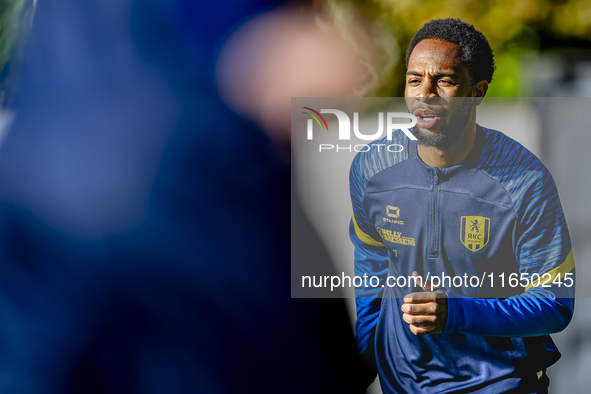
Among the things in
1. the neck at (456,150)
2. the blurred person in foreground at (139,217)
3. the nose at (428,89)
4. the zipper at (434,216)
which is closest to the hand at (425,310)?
the zipper at (434,216)

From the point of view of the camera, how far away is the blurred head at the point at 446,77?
1.32 m

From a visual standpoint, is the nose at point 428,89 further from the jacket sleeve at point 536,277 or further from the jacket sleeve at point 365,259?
the jacket sleeve at point 536,277

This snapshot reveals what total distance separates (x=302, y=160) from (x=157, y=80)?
53 cm

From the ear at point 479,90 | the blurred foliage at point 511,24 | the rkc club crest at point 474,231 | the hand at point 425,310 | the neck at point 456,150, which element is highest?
the blurred foliage at point 511,24

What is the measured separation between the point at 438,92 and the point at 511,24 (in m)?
0.33

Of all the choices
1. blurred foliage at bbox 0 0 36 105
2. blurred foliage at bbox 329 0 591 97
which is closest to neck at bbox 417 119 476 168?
blurred foliage at bbox 329 0 591 97

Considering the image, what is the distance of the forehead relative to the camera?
1.31 meters

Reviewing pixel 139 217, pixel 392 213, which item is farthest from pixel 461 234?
pixel 139 217

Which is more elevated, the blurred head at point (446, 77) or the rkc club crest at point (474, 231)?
the blurred head at point (446, 77)

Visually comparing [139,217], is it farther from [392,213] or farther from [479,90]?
[479,90]

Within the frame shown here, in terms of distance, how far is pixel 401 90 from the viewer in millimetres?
1389

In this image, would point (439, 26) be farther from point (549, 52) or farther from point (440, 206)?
point (440, 206)

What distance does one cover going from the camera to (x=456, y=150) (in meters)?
1.37

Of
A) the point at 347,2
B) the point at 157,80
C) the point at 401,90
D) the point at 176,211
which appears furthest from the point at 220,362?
the point at 347,2
